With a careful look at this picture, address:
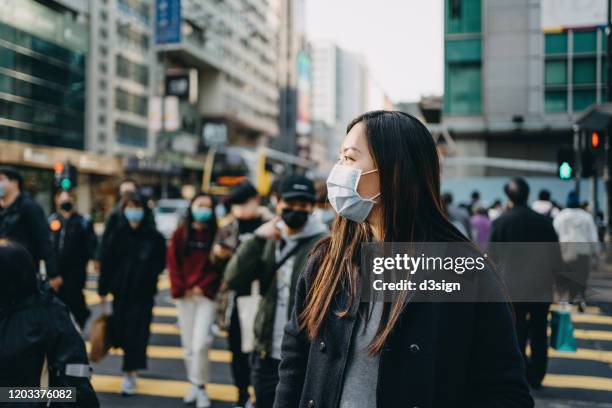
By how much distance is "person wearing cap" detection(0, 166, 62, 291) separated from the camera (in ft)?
19.5

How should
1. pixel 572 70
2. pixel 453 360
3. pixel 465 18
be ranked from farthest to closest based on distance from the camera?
1. pixel 465 18
2. pixel 572 70
3. pixel 453 360

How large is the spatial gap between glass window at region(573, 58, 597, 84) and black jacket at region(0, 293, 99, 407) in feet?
60.4

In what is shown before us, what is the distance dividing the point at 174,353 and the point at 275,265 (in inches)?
156

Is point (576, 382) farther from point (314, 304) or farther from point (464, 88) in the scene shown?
point (464, 88)

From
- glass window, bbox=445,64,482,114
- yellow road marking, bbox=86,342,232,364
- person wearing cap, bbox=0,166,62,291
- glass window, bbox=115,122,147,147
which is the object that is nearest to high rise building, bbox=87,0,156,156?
glass window, bbox=115,122,147,147

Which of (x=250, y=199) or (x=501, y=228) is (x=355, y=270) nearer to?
(x=250, y=199)

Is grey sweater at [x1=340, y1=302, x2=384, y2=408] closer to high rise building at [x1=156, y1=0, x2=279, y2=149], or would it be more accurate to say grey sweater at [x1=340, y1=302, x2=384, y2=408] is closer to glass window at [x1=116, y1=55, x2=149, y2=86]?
high rise building at [x1=156, y1=0, x2=279, y2=149]

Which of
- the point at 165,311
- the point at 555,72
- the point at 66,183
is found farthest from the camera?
the point at 555,72

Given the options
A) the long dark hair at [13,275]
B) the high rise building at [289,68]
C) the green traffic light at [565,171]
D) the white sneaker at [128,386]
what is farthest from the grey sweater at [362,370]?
the high rise building at [289,68]

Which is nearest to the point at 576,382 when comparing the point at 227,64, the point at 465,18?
the point at 465,18

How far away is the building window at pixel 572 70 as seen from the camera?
1798 cm

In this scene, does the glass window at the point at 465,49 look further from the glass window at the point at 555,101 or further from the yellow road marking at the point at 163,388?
the yellow road marking at the point at 163,388

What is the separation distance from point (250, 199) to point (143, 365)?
197 centimetres

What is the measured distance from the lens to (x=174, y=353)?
7559mm
